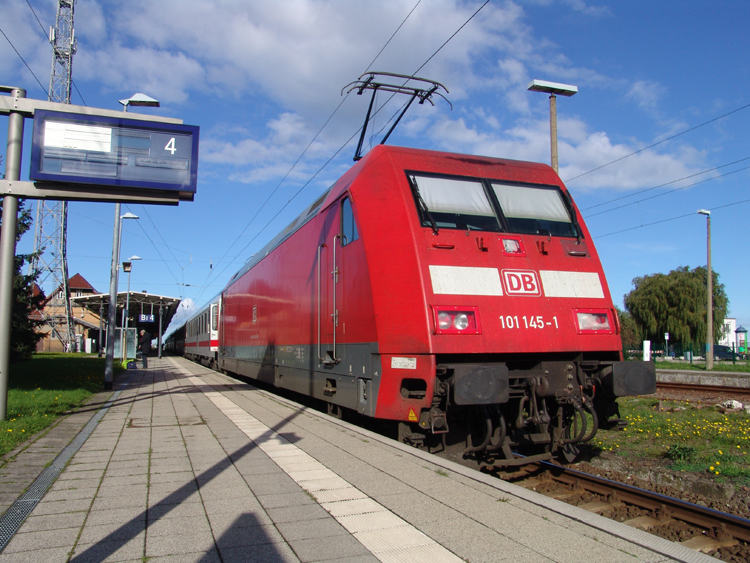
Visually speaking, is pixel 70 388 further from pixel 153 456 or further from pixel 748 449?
pixel 748 449

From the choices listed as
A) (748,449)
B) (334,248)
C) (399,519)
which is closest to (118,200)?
(334,248)

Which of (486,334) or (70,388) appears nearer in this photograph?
(486,334)

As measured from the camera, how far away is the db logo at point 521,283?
5795 millimetres

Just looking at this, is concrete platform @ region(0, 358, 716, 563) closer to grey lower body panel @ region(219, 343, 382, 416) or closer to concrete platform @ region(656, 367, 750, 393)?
grey lower body panel @ region(219, 343, 382, 416)

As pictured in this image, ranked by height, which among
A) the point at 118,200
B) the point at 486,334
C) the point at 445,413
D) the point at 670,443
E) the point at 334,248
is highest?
the point at 118,200

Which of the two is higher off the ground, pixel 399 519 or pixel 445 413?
pixel 445 413

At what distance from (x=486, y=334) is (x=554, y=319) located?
849 mm

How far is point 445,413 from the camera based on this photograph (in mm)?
5336

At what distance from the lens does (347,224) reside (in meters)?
6.93

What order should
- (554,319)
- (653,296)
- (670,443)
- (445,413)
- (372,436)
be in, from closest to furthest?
(445,413) → (554,319) → (372,436) → (670,443) → (653,296)

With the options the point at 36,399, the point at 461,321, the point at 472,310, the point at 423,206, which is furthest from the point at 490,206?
the point at 36,399

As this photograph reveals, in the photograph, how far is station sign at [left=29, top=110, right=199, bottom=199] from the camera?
8.12m

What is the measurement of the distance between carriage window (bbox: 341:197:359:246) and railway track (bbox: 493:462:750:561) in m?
3.26

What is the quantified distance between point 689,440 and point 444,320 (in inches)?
212
